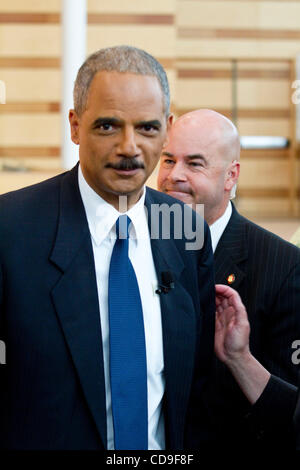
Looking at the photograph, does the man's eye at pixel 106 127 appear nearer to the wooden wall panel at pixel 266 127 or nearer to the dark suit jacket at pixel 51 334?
the dark suit jacket at pixel 51 334

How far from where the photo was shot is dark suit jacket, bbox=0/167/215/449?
1.58 metres

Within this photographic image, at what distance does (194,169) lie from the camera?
9.41ft

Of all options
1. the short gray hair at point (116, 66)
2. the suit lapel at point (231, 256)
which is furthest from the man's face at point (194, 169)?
the short gray hair at point (116, 66)

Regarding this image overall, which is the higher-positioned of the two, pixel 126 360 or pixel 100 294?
pixel 100 294

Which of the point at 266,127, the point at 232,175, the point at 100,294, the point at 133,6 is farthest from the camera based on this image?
the point at 266,127

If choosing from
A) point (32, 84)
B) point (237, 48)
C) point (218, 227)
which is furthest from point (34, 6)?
point (218, 227)

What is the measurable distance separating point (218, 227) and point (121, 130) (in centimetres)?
112

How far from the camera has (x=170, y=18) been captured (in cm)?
866

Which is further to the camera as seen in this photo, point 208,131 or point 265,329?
point 208,131

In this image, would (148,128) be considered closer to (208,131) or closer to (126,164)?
(126,164)

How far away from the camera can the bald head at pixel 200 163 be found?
282 cm

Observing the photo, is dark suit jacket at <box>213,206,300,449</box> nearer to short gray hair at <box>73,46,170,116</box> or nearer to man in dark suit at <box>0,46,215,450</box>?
man in dark suit at <box>0,46,215,450</box>
